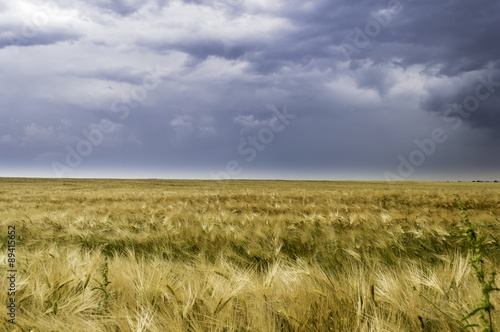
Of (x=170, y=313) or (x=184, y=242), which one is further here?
(x=184, y=242)

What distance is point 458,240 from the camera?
12.6 ft

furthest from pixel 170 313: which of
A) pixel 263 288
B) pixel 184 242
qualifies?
pixel 184 242

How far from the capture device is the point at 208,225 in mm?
5004

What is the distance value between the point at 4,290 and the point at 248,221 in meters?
4.28

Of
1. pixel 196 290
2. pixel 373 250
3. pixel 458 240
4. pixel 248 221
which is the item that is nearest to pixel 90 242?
pixel 248 221

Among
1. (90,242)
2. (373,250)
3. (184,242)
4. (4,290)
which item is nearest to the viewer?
(4,290)

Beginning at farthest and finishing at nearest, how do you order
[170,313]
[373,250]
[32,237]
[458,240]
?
1. [32,237]
2. [458,240]
3. [373,250]
4. [170,313]

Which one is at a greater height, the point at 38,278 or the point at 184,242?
the point at 38,278

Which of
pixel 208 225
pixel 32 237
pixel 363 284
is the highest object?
pixel 363 284

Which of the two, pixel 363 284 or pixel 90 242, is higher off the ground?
pixel 363 284

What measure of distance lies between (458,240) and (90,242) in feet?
18.5

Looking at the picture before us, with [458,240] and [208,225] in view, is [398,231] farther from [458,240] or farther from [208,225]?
[208,225]

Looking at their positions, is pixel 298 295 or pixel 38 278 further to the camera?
pixel 38 278

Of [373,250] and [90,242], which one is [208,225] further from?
[373,250]
